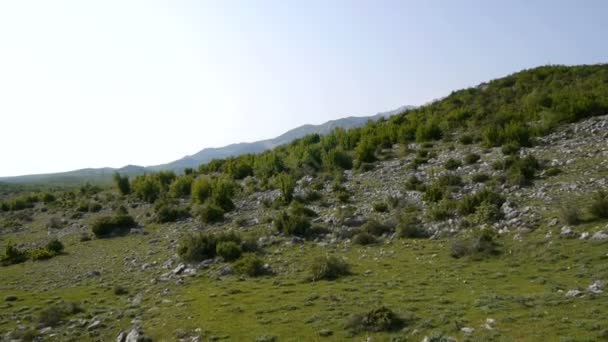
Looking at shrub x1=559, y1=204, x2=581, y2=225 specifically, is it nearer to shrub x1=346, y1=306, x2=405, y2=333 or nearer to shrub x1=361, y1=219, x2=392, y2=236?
shrub x1=361, y1=219, x2=392, y2=236

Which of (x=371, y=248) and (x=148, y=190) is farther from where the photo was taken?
(x=148, y=190)

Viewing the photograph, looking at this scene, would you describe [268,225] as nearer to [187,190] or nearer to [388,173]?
[388,173]

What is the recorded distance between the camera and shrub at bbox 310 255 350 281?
566 inches

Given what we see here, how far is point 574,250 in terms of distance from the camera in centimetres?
1264

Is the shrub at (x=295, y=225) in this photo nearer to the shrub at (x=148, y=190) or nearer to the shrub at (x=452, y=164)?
the shrub at (x=452, y=164)

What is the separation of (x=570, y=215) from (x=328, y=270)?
7269 mm

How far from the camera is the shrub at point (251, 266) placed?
1572 cm

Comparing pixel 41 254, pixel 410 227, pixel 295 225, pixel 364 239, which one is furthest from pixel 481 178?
pixel 41 254

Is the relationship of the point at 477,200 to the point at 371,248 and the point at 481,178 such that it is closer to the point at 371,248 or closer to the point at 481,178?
the point at 481,178

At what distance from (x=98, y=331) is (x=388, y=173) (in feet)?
55.2

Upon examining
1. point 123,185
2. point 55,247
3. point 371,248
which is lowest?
point 371,248

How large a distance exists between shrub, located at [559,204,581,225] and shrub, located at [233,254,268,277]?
929 cm

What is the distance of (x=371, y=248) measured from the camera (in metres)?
16.9

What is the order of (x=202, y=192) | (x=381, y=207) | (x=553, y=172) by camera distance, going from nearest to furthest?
(x=553, y=172), (x=381, y=207), (x=202, y=192)
